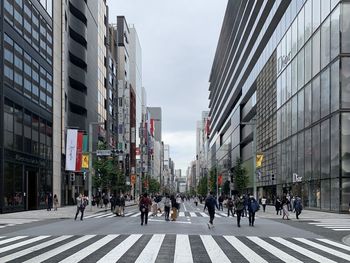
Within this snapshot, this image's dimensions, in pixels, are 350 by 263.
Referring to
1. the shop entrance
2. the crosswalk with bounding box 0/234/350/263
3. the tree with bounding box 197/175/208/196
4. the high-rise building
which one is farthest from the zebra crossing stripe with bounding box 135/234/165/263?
the tree with bounding box 197/175/208/196

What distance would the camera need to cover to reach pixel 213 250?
1522 cm

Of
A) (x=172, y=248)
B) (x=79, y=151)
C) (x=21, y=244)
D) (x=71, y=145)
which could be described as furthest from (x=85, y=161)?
(x=172, y=248)

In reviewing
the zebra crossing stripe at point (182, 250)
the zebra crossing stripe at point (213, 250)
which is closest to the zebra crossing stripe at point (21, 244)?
the zebra crossing stripe at point (182, 250)

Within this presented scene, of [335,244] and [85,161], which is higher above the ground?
[85,161]

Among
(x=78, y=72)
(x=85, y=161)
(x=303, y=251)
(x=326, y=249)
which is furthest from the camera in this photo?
(x=78, y=72)

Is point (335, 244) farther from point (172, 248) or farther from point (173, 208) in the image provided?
point (173, 208)

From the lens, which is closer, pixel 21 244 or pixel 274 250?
pixel 274 250

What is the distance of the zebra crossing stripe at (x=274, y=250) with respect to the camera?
1348 cm

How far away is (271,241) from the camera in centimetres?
1847

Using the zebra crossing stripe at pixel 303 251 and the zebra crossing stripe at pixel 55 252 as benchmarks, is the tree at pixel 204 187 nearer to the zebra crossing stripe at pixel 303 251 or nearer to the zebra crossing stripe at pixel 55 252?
the zebra crossing stripe at pixel 303 251

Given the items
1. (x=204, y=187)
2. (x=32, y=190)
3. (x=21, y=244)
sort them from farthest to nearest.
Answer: (x=204, y=187), (x=32, y=190), (x=21, y=244)

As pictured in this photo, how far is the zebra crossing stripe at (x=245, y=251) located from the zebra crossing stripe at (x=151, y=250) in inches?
93.8

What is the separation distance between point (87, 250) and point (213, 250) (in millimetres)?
3636

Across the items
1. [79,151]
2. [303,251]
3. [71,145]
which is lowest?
[303,251]
